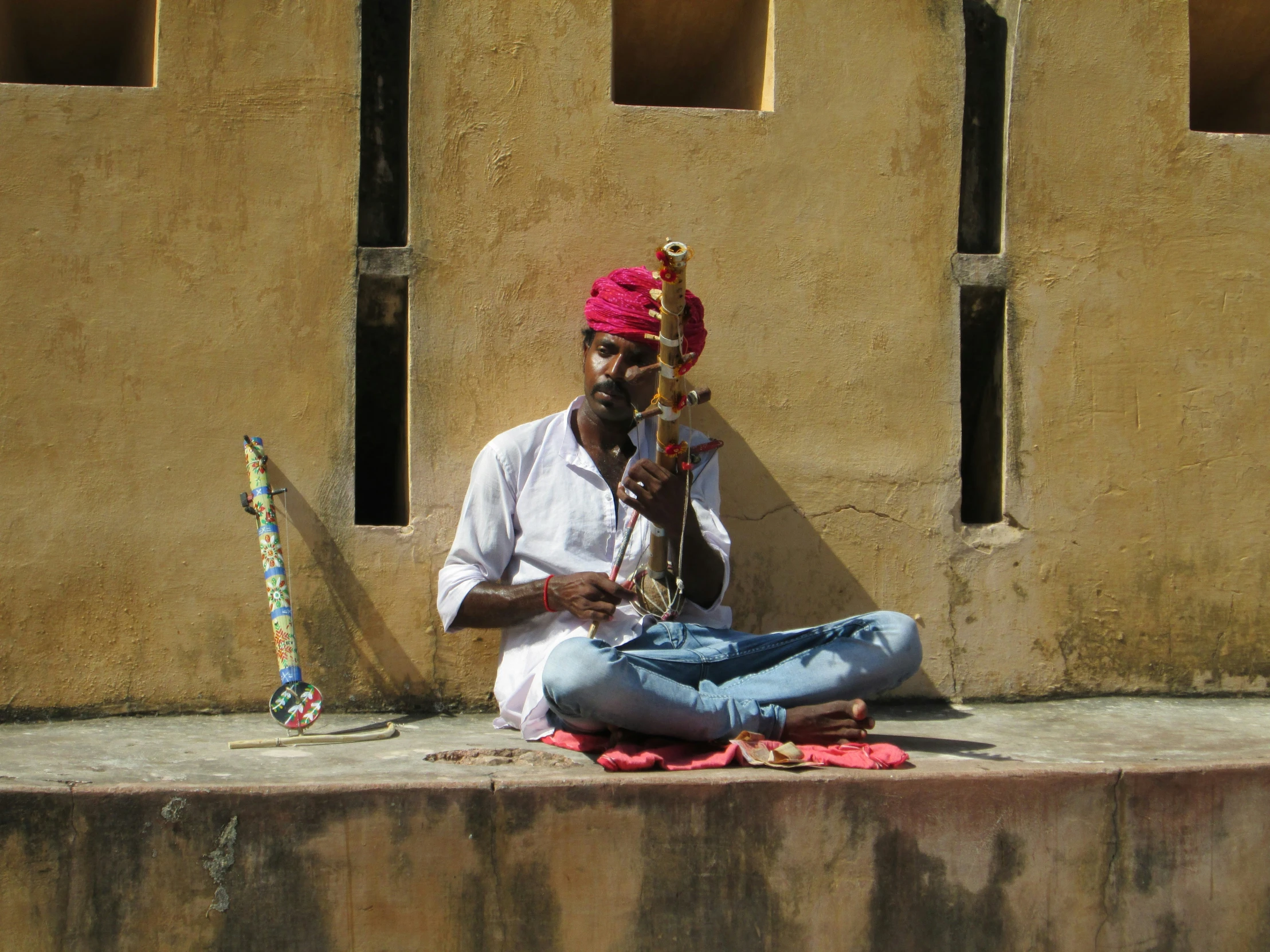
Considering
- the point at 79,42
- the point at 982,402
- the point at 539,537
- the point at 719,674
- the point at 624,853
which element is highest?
the point at 79,42

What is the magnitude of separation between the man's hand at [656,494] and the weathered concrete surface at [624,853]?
645mm

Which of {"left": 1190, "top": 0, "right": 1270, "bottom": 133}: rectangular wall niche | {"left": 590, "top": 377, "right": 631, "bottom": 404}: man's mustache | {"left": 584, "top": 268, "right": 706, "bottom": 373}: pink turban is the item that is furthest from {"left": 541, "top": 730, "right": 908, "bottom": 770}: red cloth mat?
{"left": 1190, "top": 0, "right": 1270, "bottom": 133}: rectangular wall niche

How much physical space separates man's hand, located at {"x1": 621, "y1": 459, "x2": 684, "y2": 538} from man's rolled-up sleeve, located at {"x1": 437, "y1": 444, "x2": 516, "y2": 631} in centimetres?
41

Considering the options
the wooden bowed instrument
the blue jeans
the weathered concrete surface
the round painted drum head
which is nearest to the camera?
the weathered concrete surface

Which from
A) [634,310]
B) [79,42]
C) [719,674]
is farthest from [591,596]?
[79,42]

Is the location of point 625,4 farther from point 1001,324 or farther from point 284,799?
point 284,799

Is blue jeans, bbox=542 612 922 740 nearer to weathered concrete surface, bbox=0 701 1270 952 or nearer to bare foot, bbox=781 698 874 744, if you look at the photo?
bare foot, bbox=781 698 874 744

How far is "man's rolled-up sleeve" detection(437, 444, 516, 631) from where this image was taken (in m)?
3.46

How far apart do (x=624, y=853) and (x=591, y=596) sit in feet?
2.19

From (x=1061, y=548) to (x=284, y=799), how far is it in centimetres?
245

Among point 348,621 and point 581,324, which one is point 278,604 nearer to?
point 348,621

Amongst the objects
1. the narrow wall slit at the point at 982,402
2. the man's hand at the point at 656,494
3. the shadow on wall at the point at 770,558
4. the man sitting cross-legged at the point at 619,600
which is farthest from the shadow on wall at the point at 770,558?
the man's hand at the point at 656,494

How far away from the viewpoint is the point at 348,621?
12.2 feet

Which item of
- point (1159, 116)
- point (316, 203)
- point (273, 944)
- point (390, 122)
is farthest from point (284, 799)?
point (1159, 116)
